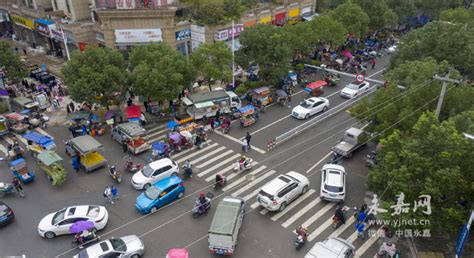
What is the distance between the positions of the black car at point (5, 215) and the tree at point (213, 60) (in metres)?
22.5

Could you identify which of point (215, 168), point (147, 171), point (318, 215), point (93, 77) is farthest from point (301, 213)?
point (93, 77)

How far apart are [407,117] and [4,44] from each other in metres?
→ 41.3

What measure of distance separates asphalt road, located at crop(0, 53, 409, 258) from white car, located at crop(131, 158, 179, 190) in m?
0.83

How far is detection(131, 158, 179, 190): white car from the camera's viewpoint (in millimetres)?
26141

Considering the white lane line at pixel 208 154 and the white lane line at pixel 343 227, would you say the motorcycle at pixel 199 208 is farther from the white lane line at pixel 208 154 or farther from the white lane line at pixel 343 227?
the white lane line at pixel 343 227

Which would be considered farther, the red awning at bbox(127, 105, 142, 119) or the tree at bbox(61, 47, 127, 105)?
the red awning at bbox(127, 105, 142, 119)

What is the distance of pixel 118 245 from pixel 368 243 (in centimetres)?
1485

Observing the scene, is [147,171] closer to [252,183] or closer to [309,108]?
[252,183]

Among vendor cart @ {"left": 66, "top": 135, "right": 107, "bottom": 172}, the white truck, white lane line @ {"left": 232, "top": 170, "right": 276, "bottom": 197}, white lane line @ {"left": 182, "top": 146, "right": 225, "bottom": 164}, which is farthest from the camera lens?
white lane line @ {"left": 182, "top": 146, "right": 225, "bottom": 164}

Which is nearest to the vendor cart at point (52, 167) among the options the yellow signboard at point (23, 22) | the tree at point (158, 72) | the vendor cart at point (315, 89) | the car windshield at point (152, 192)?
the car windshield at point (152, 192)

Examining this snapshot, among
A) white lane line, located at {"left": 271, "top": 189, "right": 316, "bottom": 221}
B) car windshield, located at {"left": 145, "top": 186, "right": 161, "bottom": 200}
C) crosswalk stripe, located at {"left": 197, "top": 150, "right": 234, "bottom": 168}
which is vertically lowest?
white lane line, located at {"left": 271, "top": 189, "right": 316, "bottom": 221}

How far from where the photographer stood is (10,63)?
3953 centimetres

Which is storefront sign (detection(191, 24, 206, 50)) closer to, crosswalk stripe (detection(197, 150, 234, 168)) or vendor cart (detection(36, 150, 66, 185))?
crosswalk stripe (detection(197, 150, 234, 168))

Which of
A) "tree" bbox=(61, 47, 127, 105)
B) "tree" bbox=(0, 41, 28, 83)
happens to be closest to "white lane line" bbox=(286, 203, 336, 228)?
"tree" bbox=(61, 47, 127, 105)
